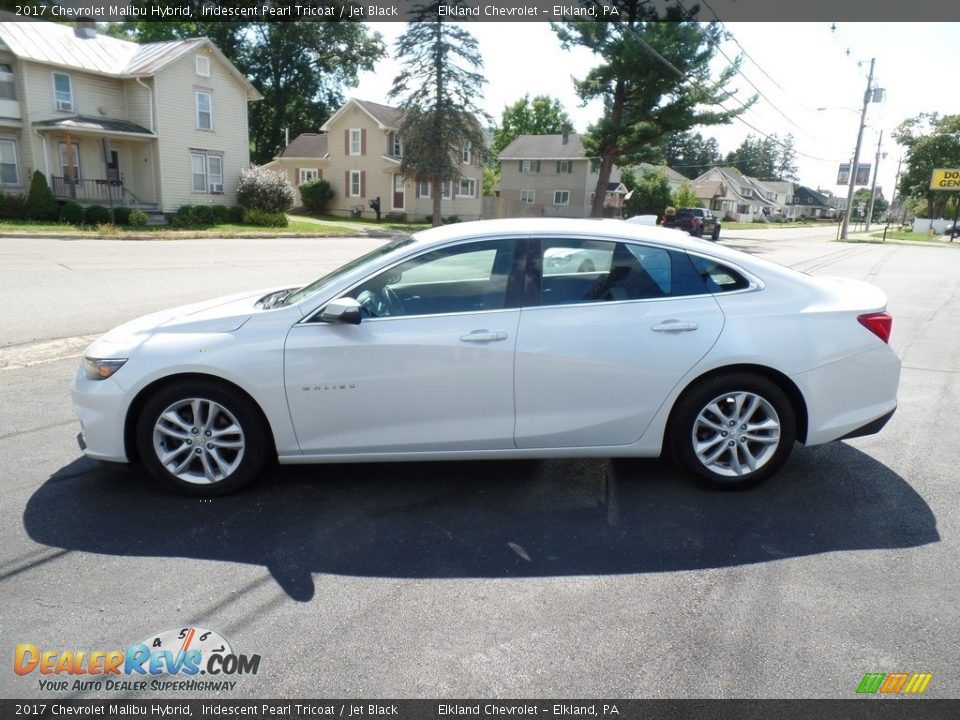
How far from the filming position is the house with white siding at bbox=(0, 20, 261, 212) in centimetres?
2950

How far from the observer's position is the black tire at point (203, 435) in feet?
13.3

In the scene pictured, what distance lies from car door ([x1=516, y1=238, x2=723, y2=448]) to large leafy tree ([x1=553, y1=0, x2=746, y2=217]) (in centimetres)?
3479

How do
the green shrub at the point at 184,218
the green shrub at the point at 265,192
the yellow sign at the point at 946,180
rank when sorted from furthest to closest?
the yellow sign at the point at 946,180 < the green shrub at the point at 265,192 < the green shrub at the point at 184,218

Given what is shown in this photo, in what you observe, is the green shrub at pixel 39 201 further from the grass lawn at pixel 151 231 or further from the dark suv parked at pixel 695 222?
the dark suv parked at pixel 695 222

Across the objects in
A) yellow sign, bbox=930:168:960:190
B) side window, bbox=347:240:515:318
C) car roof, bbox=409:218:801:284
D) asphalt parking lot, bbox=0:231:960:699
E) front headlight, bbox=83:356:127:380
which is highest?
yellow sign, bbox=930:168:960:190

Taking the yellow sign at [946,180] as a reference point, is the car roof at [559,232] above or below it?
below

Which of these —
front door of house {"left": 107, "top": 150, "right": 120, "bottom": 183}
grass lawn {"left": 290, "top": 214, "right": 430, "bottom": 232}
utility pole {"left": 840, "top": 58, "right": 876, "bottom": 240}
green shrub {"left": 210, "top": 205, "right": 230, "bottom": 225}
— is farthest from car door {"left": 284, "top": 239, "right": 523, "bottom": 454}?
utility pole {"left": 840, "top": 58, "right": 876, "bottom": 240}

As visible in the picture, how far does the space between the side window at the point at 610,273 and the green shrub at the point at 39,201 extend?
1163 inches

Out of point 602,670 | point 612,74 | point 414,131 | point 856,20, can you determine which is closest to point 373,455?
point 602,670

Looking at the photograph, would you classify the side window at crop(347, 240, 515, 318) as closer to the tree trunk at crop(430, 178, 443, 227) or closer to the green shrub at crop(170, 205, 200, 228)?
the green shrub at crop(170, 205, 200, 228)

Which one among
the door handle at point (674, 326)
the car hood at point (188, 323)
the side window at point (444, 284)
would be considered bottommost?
the car hood at point (188, 323)

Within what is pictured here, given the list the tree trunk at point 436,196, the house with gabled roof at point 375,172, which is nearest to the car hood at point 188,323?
the tree trunk at point 436,196

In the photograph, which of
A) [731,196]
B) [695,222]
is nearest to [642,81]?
[695,222]

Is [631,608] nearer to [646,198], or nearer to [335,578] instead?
[335,578]
